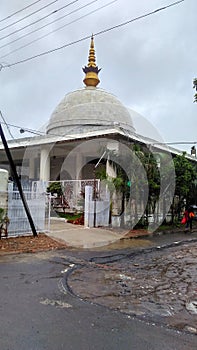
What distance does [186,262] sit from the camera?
28.4 feet

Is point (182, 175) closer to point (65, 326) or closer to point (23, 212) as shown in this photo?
point (23, 212)

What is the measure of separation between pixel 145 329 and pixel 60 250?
5961mm

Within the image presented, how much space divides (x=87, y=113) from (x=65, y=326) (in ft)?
67.8

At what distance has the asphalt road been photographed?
11.1ft

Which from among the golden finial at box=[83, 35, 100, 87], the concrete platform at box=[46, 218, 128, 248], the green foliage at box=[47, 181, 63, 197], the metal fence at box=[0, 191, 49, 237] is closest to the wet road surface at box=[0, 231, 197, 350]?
the concrete platform at box=[46, 218, 128, 248]

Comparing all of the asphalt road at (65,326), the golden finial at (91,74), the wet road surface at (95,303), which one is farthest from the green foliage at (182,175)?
the golden finial at (91,74)

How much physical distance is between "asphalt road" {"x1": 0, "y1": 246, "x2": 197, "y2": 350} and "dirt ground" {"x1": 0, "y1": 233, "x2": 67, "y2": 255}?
3544 millimetres

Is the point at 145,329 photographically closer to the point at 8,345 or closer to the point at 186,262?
the point at 8,345

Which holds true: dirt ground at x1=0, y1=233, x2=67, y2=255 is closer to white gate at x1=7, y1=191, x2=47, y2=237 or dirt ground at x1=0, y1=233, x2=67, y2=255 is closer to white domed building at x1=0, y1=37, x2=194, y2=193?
white gate at x1=7, y1=191, x2=47, y2=237

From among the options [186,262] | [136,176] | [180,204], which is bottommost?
[186,262]

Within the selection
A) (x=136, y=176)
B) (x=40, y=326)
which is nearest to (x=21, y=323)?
(x=40, y=326)

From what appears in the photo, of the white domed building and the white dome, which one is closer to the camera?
the white domed building

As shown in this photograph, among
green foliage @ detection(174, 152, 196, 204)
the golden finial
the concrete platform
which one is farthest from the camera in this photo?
the golden finial

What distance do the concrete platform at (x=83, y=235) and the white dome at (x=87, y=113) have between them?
9804 millimetres
